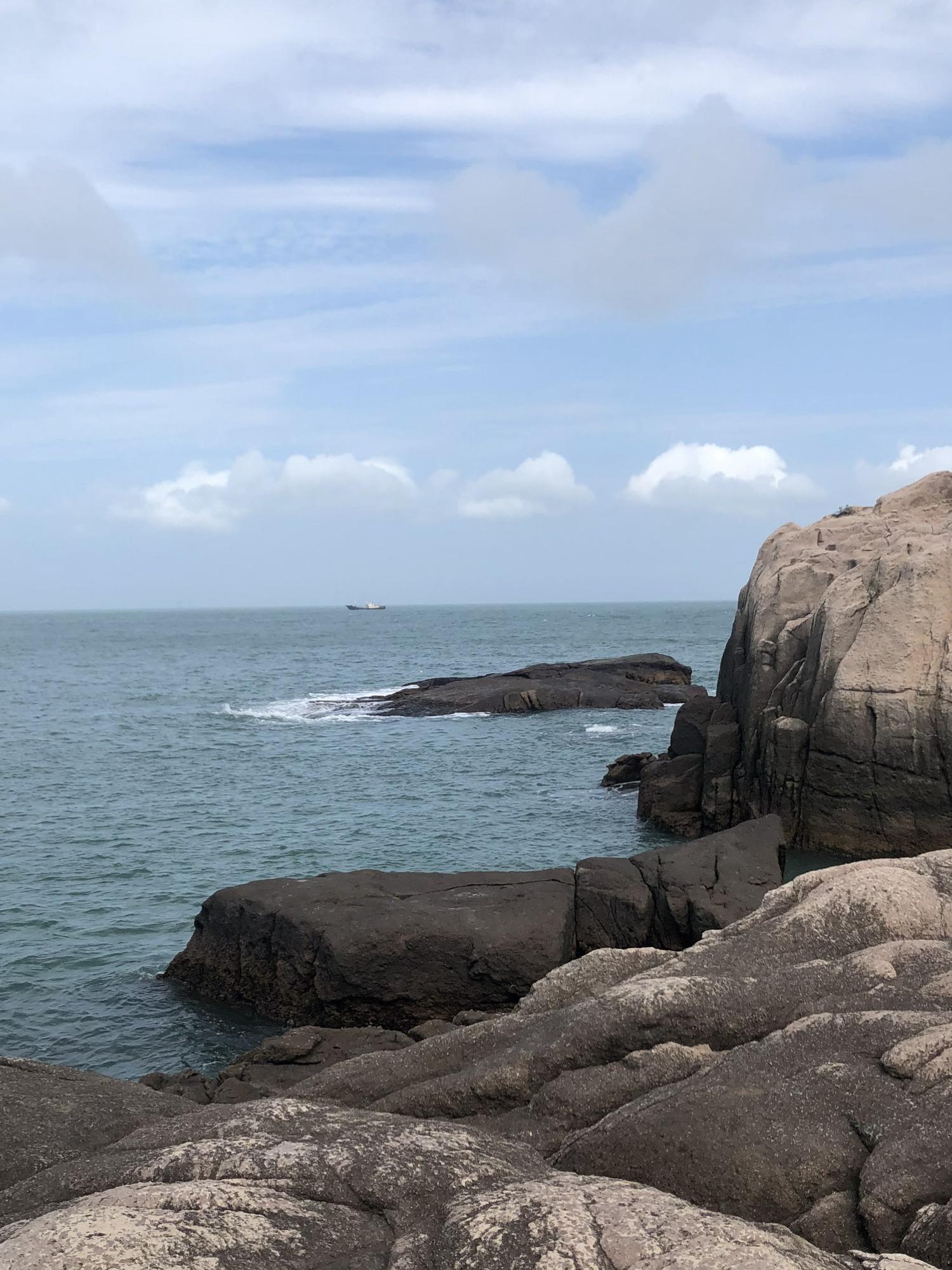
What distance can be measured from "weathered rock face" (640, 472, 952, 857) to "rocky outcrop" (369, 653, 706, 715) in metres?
23.8

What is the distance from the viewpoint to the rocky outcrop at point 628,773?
38.1 m

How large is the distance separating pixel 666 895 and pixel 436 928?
4.46m

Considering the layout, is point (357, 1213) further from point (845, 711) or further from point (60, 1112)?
point (845, 711)

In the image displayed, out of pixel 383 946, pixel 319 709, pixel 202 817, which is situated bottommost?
pixel 202 817

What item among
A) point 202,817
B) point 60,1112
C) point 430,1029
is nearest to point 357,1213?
point 60,1112

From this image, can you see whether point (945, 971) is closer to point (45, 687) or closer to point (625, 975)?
point (625, 975)

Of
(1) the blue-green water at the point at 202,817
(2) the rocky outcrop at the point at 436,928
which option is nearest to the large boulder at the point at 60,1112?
(2) the rocky outcrop at the point at 436,928

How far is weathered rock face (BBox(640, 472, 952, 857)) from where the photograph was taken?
80.7ft

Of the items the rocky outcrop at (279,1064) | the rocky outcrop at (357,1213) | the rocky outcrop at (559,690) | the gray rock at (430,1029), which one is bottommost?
the rocky outcrop at (279,1064)

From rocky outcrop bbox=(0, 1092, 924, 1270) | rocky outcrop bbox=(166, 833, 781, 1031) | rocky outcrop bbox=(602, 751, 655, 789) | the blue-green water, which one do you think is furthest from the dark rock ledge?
rocky outcrop bbox=(602, 751, 655, 789)

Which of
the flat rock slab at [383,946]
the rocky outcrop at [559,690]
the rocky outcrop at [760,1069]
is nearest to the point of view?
A: the rocky outcrop at [760,1069]

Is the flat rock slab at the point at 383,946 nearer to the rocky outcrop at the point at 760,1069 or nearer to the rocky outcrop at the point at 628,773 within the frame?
the rocky outcrop at the point at 760,1069

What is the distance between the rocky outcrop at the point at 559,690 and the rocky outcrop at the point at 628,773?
58.4 ft

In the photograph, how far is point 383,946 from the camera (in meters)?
17.6
